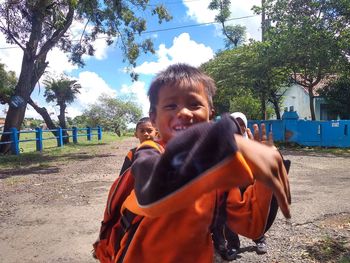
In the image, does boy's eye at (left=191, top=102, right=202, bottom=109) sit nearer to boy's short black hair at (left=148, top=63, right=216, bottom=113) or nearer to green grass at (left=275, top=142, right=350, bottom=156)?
boy's short black hair at (left=148, top=63, right=216, bottom=113)

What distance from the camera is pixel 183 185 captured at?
2.56 feet

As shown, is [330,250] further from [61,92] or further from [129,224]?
[61,92]

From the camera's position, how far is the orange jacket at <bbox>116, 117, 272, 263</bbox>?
2.50 ft

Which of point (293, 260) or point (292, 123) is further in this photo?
point (292, 123)

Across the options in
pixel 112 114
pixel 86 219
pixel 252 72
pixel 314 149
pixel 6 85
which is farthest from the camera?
pixel 112 114

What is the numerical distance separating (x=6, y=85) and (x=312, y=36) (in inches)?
538

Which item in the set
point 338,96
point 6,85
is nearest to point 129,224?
point 6,85

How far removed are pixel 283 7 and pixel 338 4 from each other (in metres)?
2.58

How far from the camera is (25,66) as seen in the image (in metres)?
15.2

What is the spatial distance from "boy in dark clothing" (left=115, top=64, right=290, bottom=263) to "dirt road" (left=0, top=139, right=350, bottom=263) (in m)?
2.99

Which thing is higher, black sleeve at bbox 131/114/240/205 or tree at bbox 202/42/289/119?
tree at bbox 202/42/289/119

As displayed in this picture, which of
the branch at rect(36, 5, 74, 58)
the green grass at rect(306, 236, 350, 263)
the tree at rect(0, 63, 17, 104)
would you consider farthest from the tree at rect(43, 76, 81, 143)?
the green grass at rect(306, 236, 350, 263)

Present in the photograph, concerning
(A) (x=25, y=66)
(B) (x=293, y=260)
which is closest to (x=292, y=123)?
(A) (x=25, y=66)

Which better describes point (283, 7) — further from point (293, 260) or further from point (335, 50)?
point (293, 260)
